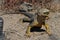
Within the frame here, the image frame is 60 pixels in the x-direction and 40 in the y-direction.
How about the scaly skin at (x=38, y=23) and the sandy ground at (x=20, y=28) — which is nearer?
the sandy ground at (x=20, y=28)

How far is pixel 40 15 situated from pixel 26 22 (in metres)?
1.11

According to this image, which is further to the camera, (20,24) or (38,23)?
(20,24)

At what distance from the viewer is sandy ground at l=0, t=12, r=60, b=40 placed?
4.55m

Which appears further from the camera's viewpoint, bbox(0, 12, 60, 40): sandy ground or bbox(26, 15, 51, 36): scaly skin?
bbox(26, 15, 51, 36): scaly skin

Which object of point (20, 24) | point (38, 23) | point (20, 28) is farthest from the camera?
point (20, 24)

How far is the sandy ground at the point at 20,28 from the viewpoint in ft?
14.9

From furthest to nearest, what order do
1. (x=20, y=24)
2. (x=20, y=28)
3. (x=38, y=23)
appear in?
(x=20, y=24) < (x=20, y=28) < (x=38, y=23)

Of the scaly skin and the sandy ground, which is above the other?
the scaly skin

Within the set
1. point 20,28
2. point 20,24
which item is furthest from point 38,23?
point 20,24

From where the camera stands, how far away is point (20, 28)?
5.08m

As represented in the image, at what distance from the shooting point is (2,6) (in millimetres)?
6730

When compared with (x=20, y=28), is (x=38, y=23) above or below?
above

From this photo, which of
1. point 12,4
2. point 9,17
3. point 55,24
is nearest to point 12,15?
point 9,17

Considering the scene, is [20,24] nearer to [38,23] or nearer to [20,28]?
[20,28]
